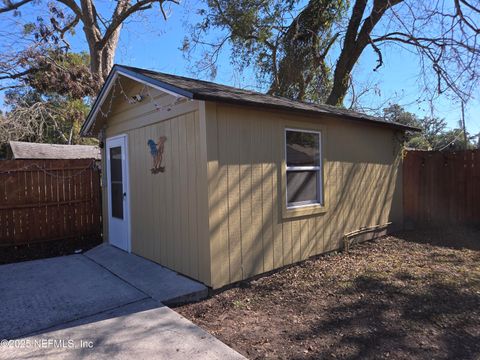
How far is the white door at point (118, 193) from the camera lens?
650cm

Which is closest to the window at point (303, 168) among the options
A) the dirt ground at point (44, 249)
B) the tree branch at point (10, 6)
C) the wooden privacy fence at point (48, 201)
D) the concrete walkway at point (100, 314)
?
the concrete walkway at point (100, 314)

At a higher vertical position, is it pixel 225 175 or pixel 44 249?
pixel 225 175

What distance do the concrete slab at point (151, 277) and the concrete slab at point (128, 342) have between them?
628 mm

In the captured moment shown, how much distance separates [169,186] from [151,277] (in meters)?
1.38

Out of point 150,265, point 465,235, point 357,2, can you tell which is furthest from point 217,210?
point 357,2

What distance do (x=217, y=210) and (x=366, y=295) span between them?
2.21 m

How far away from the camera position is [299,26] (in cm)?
1284

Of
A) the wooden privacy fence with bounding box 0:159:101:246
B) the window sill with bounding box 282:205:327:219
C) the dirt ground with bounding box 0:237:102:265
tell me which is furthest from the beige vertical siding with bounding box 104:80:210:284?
the wooden privacy fence with bounding box 0:159:101:246

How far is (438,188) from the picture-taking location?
8.53 meters

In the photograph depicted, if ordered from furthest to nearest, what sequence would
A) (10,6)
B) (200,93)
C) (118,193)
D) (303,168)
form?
(10,6)
(118,193)
(303,168)
(200,93)

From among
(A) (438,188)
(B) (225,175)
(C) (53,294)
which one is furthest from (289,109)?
(A) (438,188)

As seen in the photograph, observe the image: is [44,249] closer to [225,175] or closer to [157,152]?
[157,152]

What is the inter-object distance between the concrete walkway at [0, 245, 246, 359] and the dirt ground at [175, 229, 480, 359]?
1.07 ft

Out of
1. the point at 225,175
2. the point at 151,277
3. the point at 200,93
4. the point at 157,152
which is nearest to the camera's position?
the point at 200,93
